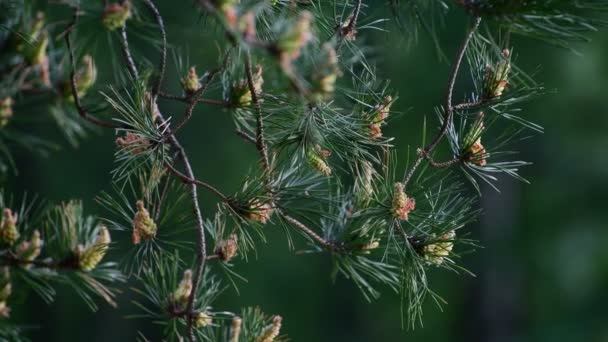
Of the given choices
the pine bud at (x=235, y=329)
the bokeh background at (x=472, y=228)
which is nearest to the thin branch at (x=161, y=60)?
the pine bud at (x=235, y=329)

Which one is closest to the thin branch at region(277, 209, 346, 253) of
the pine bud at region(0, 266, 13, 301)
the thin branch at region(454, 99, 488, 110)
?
the thin branch at region(454, 99, 488, 110)

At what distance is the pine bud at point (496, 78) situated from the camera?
1.24 m

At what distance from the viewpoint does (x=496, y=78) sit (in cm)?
126

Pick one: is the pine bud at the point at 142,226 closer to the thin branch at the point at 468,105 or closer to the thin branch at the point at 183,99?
the thin branch at the point at 183,99

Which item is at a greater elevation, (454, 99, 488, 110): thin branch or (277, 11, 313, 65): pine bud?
(277, 11, 313, 65): pine bud

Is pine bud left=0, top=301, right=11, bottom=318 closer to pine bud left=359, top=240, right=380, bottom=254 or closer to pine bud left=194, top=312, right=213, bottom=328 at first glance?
pine bud left=194, top=312, right=213, bottom=328

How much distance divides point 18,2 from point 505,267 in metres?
4.81

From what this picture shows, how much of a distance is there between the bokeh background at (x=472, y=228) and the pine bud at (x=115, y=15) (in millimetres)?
3366

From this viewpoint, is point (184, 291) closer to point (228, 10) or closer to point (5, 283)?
point (5, 283)

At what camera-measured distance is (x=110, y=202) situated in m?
1.29

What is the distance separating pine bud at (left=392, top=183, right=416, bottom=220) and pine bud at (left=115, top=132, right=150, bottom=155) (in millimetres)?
329

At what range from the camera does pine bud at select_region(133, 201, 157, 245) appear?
1.25m

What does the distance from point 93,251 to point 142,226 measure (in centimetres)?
8

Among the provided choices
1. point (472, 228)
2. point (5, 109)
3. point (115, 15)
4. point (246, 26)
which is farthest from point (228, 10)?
point (472, 228)
